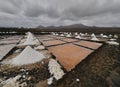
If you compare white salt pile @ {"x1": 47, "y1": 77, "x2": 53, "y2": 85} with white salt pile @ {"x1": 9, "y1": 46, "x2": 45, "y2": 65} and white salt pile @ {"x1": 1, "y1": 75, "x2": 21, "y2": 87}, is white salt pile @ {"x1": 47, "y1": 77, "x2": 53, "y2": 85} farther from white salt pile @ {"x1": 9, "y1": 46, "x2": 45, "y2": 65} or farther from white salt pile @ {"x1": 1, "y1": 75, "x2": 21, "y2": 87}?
white salt pile @ {"x1": 9, "y1": 46, "x2": 45, "y2": 65}

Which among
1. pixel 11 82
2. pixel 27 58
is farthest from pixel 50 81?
pixel 27 58

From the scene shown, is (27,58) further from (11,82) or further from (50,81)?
(50,81)

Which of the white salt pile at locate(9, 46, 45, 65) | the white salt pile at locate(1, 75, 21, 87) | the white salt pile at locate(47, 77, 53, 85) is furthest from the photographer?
the white salt pile at locate(9, 46, 45, 65)

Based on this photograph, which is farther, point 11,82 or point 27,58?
point 27,58

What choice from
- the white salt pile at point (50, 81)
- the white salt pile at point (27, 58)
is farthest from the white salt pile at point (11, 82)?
the white salt pile at point (27, 58)

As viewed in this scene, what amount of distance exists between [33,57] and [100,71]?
3288mm

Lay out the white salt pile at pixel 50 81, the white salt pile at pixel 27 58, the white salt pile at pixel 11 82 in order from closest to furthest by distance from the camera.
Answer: the white salt pile at pixel 11 82 < the white salt pile at pixel 50 81 < the white salt pile at pixel 27 58

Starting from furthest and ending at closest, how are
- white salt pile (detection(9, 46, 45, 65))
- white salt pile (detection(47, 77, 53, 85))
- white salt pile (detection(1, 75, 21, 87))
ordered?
white salt pile (detection(9, 46, 45, 65)) → white salt pile (detection(47, 77, 53, 85)) → white salt pile (detection(1, 75, 21, 87))

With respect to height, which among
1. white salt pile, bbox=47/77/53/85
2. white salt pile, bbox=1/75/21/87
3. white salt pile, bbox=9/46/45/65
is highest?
white salt pile, bbox=9/46/45/65

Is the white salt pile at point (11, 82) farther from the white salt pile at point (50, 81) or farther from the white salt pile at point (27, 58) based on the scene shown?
the white salt pile at point (27, 58)

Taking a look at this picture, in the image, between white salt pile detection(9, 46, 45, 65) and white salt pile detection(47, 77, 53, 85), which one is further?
white salt pile detection(9, 46, 45, 65)

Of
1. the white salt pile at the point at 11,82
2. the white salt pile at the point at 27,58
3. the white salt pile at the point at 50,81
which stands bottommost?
the white salt pile at the point at 11,82

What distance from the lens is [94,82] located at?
3.37 metres

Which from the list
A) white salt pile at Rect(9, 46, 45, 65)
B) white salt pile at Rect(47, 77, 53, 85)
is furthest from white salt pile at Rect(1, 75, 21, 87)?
white salt pile at Rect(9, 46, 45, 65)
